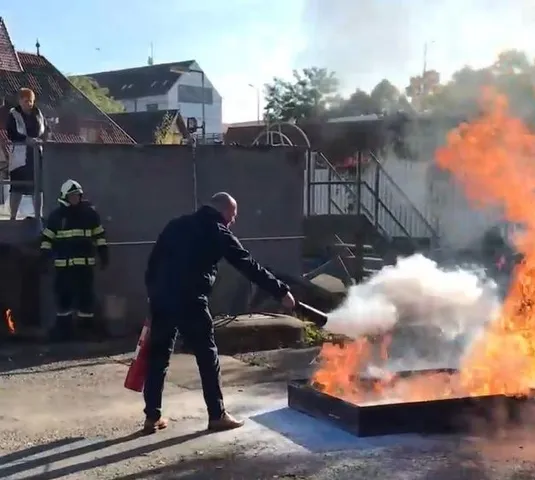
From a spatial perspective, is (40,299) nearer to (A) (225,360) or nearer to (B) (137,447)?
(A) (225,360)

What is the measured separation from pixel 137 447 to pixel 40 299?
4844 mm

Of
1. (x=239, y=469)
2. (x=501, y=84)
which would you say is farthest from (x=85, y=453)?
(x=501, y=84)

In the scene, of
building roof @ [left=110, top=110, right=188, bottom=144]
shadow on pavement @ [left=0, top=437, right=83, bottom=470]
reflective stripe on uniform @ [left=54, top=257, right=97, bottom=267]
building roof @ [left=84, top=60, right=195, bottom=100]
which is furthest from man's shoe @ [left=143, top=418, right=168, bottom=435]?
building roof @ [left=84, top=60, right=195, bottom=100]

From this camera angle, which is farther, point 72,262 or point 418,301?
point 72,262

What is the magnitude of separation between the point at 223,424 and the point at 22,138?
5.46 meters

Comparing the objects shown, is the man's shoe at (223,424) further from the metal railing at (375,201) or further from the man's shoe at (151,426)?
the metal railing at (375,201)

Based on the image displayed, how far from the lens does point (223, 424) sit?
21.2ft

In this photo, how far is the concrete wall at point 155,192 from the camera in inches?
409

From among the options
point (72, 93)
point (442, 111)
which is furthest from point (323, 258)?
point (72, 93)

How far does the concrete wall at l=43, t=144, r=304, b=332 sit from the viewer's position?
34.1 feet

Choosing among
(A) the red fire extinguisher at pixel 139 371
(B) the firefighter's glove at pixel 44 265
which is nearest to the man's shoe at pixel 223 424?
(A) the red fire extinguisher at pixel 139 371

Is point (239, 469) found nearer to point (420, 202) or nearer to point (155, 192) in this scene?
point (155, 192)

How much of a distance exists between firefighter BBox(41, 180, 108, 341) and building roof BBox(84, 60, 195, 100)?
64381mm

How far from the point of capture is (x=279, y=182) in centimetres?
1171
